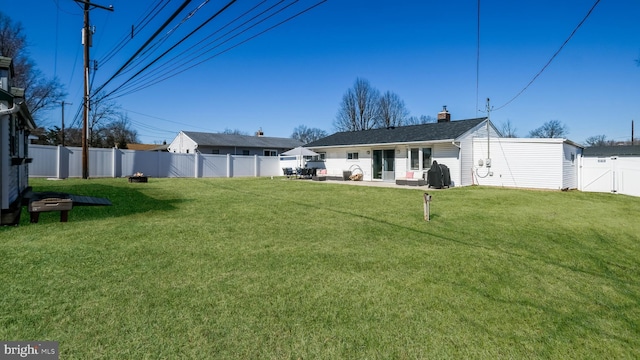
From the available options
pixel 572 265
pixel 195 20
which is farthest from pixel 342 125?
pixel 572 265

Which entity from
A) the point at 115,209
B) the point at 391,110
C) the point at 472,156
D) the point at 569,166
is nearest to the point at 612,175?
the point at 569,166

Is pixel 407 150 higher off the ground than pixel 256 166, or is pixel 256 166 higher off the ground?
pixel 407 150

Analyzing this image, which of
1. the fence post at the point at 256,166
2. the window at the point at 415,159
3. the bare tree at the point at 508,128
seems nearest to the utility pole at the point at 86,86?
the fence post at the point at 256,166

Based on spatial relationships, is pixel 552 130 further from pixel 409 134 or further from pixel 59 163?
pixel 59 163

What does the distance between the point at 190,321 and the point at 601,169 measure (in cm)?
2184

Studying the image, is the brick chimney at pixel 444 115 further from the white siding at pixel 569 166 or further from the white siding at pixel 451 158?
the white siding at pixel 569 166

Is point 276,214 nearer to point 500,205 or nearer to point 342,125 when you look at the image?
point 500,205

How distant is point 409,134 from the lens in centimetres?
2128

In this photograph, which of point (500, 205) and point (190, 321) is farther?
point (500, 205)

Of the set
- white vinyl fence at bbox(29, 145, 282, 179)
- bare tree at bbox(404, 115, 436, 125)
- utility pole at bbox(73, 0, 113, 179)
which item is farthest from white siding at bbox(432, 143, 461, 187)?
bare tree at bbox(404, 115, 436, 125)

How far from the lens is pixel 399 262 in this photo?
475 cm

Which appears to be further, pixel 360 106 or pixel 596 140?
pixel 596 140

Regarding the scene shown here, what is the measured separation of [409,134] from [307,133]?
48.1 metres

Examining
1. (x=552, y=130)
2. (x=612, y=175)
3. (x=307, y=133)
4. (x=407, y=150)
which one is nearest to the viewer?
(x=612, y=175)
